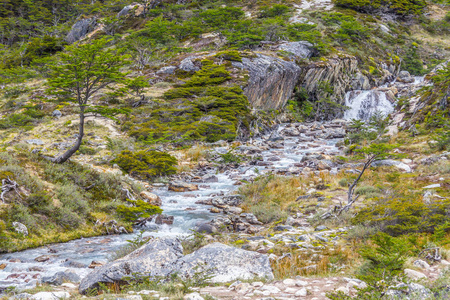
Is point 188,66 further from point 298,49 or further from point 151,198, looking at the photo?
point 151,198

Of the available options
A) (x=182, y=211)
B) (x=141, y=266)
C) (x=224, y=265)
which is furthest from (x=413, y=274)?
(x=182, y=211)

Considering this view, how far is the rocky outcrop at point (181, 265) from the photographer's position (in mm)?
4527

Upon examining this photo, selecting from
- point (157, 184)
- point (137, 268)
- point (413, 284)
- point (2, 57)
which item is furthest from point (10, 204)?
point (2, 57)

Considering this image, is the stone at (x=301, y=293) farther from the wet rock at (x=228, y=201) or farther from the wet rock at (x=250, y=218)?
the wet rock at (x=228, y=201)

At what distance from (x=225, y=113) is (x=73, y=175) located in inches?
530

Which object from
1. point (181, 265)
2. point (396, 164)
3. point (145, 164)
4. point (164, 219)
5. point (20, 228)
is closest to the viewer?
point (181, 265)

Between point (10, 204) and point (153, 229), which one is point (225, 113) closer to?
point (153, 229)

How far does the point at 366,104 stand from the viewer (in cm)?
3062

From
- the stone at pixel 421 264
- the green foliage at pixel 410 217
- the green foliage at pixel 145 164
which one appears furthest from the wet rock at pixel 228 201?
the stone at pixel 421 264

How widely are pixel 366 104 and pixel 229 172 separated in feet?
69.9

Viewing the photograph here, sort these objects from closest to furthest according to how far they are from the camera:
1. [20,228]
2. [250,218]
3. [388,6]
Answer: [20,228] → [250,218] → [388,6]

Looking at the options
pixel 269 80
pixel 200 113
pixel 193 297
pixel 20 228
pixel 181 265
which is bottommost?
pixel 200 113

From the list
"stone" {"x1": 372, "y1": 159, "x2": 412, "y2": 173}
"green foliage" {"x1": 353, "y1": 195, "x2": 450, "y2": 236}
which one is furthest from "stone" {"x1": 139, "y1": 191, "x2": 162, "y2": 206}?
"stone" {"x1": 372, "y1": 159, "x2": 412, "y2": 173}

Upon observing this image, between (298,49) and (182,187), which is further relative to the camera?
(298,49)
